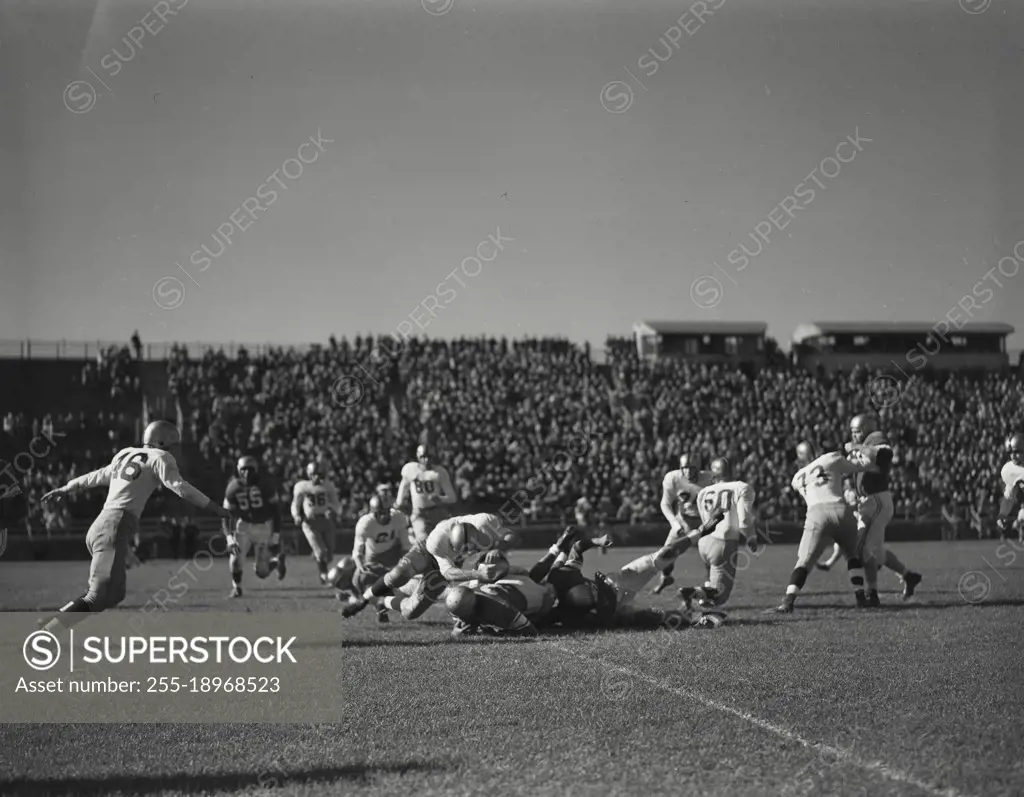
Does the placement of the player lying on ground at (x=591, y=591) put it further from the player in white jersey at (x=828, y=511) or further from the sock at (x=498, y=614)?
the player in white jersey at (x=828, y=511)

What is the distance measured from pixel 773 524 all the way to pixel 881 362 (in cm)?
1676

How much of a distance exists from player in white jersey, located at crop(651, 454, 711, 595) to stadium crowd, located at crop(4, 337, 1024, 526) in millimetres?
15073

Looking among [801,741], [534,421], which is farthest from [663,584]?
[534,421]

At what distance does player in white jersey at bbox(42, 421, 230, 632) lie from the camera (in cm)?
923

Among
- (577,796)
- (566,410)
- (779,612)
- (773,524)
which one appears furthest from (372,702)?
(566,410)

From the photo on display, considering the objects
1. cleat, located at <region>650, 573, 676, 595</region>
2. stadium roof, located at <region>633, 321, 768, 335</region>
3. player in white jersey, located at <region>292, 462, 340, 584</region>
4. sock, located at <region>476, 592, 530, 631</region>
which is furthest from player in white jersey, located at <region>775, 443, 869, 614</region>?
stadium roof, located at <region>633, 321, 768, 335</region>

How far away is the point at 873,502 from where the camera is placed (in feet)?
47.0

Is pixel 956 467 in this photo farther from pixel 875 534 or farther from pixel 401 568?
pixel 401 568

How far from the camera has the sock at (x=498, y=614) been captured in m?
10.4

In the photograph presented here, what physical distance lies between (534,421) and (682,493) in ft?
61.6

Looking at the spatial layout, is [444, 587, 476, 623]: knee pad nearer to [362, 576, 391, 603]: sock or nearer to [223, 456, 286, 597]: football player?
[362, 576, 391, 603]: sock

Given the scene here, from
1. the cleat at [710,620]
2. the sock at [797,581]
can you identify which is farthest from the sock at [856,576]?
the cleat at [710,620]

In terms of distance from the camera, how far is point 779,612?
40.8 feet

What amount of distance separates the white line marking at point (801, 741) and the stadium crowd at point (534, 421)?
22804 millimetres
